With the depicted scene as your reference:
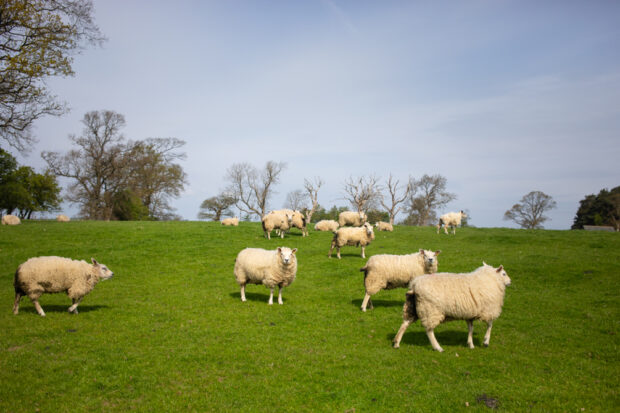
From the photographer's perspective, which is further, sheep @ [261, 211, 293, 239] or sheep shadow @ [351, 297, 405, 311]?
sheep @ [261, 211, 293, 239]

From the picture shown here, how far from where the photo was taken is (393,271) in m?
12.3

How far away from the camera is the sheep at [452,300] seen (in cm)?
853

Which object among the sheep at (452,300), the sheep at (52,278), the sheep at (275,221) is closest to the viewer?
the sheep at (452,300)

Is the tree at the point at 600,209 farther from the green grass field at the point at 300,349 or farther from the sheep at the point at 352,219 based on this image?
the green grass field at the point at 300,349

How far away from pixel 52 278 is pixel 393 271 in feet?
36.8

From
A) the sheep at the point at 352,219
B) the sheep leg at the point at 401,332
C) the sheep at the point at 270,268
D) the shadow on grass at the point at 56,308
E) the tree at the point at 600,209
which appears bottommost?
the shadow on grass at the point at 56,308

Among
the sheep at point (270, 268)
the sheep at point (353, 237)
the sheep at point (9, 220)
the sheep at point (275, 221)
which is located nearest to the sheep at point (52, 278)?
the sheep at point (270, 268)

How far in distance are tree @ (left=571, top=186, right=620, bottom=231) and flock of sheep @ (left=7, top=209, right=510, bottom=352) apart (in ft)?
174

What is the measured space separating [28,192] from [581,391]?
53.9m

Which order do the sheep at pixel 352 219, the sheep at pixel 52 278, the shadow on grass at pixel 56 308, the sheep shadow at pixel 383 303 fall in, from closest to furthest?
the sheep at pixel 52 278 → the shadow on grass at pixel 56 308 → the sheep shadow at pixel 383 303 → the sheep at pixel 352 219

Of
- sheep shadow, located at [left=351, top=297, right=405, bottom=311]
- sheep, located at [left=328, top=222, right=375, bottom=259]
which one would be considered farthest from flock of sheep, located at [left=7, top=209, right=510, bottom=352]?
sheep, located at [left=328, top=222, right=375, bottom=259]

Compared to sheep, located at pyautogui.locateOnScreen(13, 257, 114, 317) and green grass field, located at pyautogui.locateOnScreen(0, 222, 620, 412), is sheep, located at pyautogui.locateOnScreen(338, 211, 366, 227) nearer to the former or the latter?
green grass field, located at pyautogui.locateOnScreen(0, 222, 620, 412)

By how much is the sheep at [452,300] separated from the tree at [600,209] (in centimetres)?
5419

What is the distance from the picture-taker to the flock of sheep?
8617 millimetres
